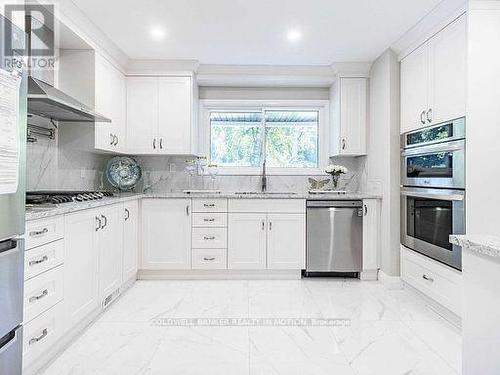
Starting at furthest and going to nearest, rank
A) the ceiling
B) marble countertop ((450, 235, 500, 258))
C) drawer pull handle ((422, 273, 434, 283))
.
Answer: drawer pull handle ((422, 273, 434, 283)), the ceiling, marble countertop ((450, 235, 500, 258))

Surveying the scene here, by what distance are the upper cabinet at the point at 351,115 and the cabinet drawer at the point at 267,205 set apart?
0.85m

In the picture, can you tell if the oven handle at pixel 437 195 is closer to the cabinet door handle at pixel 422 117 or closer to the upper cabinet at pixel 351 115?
the cabinet door handle at pixel 422 117

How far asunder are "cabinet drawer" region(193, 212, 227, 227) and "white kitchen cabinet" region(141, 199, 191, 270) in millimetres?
83

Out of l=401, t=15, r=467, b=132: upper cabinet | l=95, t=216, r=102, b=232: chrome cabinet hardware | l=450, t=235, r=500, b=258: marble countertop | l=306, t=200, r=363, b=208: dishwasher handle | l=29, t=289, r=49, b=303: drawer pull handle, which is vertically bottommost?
l=29, t=289, r=49, b=303: drawer pull handle

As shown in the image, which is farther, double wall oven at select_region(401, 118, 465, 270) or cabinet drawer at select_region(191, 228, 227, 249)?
cabinet drawer at select_region(191, 228, 227, 249)

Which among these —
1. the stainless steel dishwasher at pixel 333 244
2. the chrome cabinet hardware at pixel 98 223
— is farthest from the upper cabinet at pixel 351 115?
the chrome cabinet hardware at pixel 98 223

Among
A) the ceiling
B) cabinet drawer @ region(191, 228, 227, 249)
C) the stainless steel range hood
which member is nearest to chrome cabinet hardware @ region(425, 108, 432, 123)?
the ceiling

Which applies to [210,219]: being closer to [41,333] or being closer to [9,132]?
[41,333]

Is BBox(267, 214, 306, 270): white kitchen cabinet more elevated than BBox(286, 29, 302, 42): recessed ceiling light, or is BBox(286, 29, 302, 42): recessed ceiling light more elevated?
BBox(286, 29, 302, 42): recessed ceiling light

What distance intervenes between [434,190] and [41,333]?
2809 millimetres

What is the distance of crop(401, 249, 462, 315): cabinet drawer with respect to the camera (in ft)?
8.05

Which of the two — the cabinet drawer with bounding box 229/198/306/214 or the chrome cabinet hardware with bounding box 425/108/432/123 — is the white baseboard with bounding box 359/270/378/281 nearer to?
the cabinet drawer with bounding box 229/198/306/214

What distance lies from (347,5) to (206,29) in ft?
3.90

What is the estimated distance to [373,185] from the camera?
148 inches
